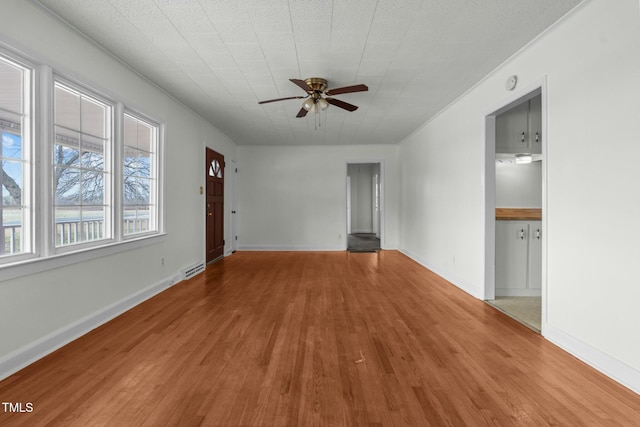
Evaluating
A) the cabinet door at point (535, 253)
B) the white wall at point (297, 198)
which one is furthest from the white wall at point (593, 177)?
the white wall at point (297, 198)

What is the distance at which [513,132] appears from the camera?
3.92m

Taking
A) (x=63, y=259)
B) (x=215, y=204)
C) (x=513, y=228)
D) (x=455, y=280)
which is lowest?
(x=455, y=280)

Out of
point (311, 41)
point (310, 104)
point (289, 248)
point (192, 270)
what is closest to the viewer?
point (311, 41)

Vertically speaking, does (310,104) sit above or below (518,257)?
above

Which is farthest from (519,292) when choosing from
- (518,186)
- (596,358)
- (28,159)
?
(28,159)

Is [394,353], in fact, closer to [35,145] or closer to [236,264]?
[35,145]

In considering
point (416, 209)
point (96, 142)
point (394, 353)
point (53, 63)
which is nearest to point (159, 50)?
point (53, 63)

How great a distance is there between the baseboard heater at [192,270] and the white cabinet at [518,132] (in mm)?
4620

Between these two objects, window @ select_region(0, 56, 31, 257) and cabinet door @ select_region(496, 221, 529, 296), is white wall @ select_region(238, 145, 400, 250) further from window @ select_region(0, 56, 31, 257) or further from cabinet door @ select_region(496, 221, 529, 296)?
window @ select_region(0, 56, 31, 257)

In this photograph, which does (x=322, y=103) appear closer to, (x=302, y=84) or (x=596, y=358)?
(x=302, y=84)

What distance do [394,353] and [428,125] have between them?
4344 mm

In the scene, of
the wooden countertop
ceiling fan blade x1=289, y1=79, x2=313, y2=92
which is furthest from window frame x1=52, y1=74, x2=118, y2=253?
the wooden countertop

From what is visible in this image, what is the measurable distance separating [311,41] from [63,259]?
2.75m

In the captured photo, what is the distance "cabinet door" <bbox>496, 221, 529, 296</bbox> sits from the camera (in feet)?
12.4
